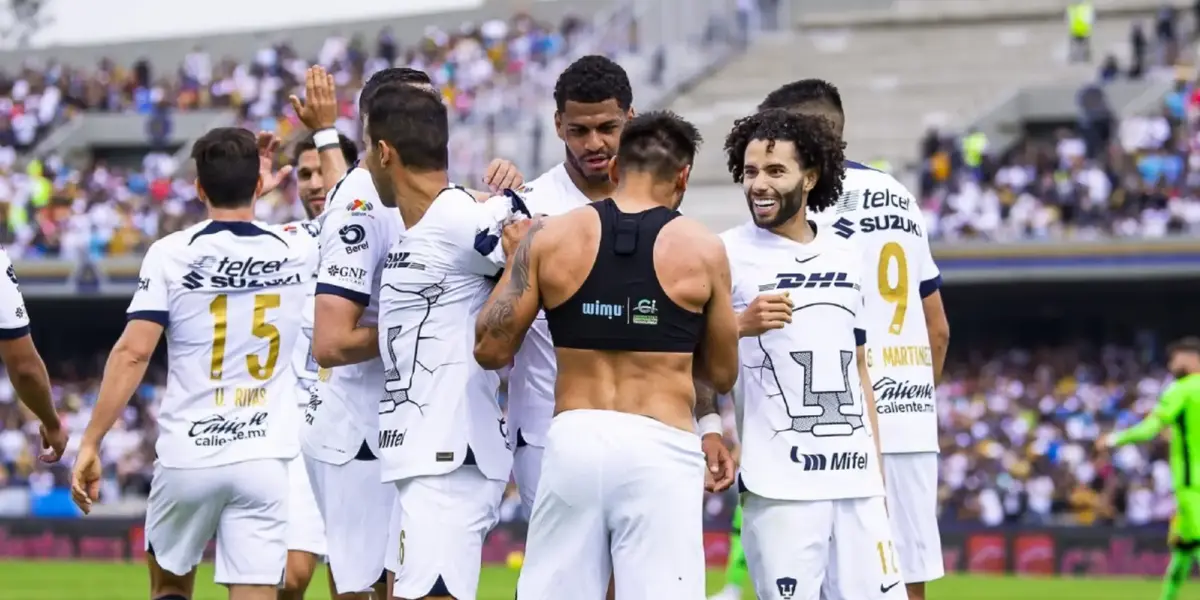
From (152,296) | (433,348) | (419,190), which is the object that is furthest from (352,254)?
(152,296)

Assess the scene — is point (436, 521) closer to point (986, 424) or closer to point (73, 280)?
point (986, 424)

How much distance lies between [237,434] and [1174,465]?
9.40 m

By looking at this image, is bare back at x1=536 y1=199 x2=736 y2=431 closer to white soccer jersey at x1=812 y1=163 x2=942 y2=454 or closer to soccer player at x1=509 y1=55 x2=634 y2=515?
soccer player at x1=509 y1=55 x2=634 y2=515

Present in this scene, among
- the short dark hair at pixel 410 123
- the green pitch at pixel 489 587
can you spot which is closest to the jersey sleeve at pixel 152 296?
the short dark hair at pixel 410 123

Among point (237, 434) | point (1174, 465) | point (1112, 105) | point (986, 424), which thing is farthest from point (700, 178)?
→ point (237, 434)

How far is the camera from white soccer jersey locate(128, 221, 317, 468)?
27.8 feet

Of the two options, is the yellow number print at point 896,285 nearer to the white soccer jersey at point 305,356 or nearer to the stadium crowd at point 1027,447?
the white soccer jersey at point 305,356

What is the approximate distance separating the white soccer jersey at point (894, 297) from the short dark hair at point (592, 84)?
1.35m

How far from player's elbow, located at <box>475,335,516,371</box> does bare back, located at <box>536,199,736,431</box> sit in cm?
26

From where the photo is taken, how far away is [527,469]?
7.70m

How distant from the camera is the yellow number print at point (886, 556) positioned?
7.36 metres

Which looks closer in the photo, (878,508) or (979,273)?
(878,508)

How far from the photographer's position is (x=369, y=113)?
24.3 feet

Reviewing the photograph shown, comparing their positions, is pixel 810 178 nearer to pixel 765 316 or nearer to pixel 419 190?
pixel 765 316
